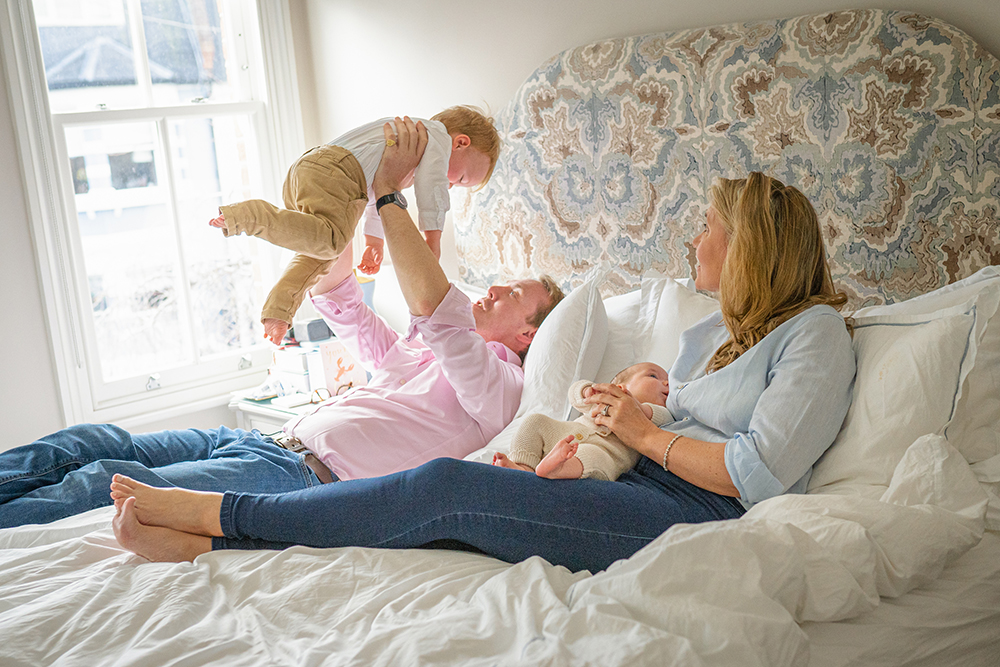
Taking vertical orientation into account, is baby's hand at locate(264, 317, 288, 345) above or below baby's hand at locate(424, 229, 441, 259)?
below

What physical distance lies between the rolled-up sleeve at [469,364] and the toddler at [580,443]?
0.32m

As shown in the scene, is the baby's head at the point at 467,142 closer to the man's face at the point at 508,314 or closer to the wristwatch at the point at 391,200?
the wristwatch at the point at 391,200

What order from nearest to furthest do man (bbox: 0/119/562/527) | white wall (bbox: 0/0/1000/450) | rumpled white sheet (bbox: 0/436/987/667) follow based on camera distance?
rumpled white sheet (bbox: 0/436/987/667) → man (bbox: 0/119/562/527) → white wall (bbox: 0/0/1000/450)

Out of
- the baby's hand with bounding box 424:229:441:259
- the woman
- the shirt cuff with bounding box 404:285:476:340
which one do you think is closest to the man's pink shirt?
the shirt cuff with bounding box 404:285:476:340

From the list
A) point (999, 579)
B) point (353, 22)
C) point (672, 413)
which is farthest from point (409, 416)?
point (353, 22)

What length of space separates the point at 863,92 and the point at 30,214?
2595mm

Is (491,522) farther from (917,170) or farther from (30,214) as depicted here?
(30,214)

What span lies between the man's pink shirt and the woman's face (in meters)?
0.55

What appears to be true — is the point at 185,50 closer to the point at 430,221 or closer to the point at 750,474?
the point at 430,221

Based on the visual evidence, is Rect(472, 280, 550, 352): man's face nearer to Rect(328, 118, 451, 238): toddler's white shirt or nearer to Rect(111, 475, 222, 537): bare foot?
Rect(328, 118, 451, 238): toddler's white shirt

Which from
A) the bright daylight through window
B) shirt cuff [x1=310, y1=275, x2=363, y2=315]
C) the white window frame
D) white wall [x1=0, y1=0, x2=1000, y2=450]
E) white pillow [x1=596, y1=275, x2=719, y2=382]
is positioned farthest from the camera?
the bright daylight through window

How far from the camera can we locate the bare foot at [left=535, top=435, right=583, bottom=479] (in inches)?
57.0

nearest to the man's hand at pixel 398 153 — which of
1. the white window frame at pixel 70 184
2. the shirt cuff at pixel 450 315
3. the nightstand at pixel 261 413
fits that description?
the shirt cuff at pixel 450 315

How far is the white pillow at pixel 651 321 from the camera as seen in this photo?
2.01 meters
